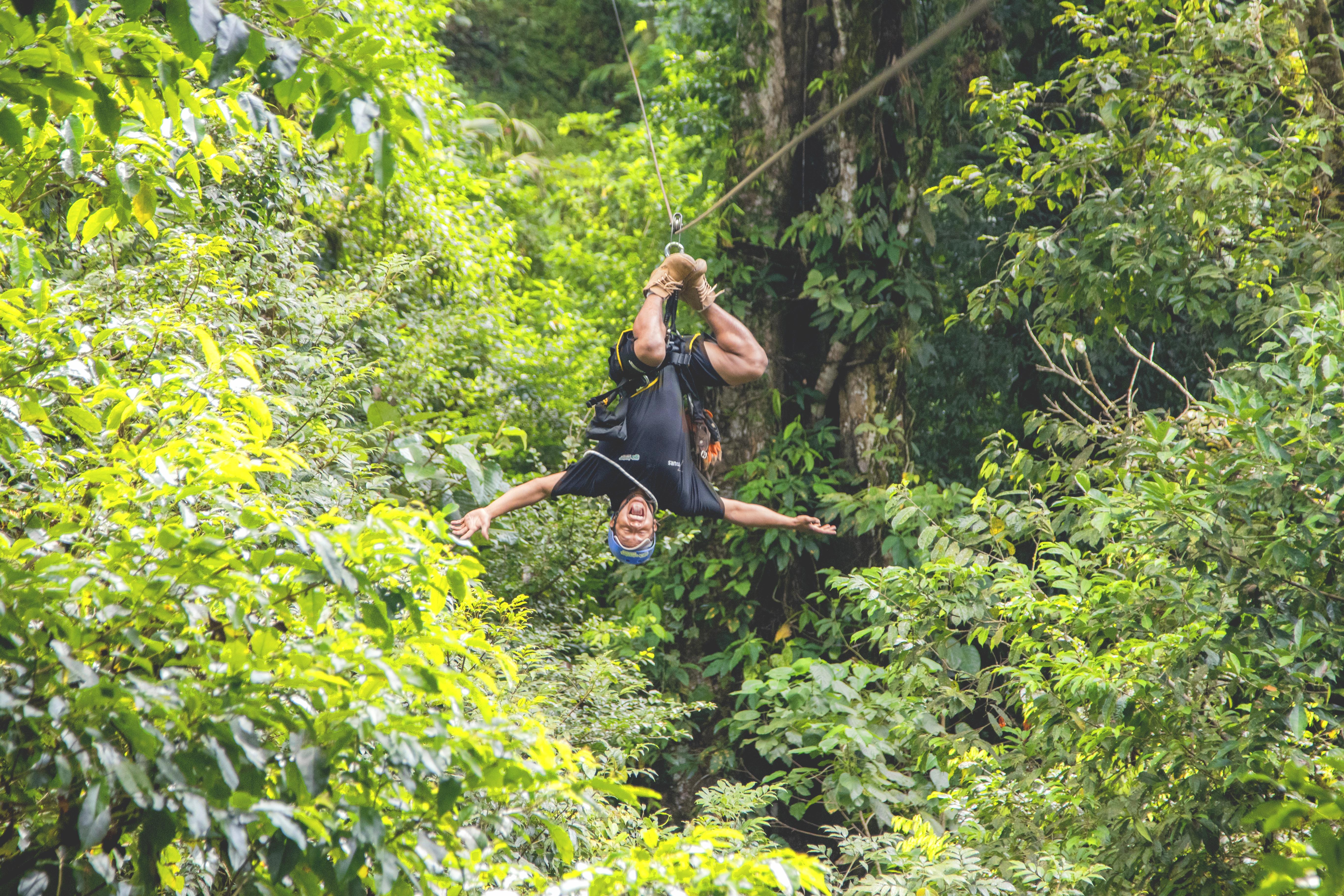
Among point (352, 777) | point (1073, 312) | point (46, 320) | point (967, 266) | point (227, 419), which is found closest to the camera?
point (352, 777)

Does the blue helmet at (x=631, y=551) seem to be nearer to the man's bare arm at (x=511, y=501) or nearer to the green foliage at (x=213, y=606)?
the man's bare arm at (x=511, y=501)

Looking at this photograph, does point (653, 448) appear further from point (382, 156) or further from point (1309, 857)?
point (1309, 857)

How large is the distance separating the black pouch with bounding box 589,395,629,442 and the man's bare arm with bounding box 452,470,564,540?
0.21m

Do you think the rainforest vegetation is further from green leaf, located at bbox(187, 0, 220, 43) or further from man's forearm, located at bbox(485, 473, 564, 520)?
man's forearm, located at bbox(485, 473, 564, 520)

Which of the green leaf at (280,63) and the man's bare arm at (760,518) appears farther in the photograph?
the man's bare arm at (760,518)

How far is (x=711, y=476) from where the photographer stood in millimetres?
7391

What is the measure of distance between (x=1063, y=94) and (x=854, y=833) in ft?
13.5

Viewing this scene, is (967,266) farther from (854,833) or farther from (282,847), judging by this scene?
(282,847)

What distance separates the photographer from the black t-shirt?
13.8 feet

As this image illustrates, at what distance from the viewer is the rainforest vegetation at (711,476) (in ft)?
→ 6.93

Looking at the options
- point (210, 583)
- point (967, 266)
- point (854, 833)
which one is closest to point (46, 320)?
point (210, 583)

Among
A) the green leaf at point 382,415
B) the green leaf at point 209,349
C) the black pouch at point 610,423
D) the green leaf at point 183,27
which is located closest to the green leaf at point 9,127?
the green leaf at point 183,27

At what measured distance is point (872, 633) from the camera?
512 cm

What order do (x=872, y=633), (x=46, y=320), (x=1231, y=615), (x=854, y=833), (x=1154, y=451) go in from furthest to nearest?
(x=854, y=833) < (x=872, y=633) < (x=1154, y=451) < (x=1231, y=615) < (x=46, y=320)
